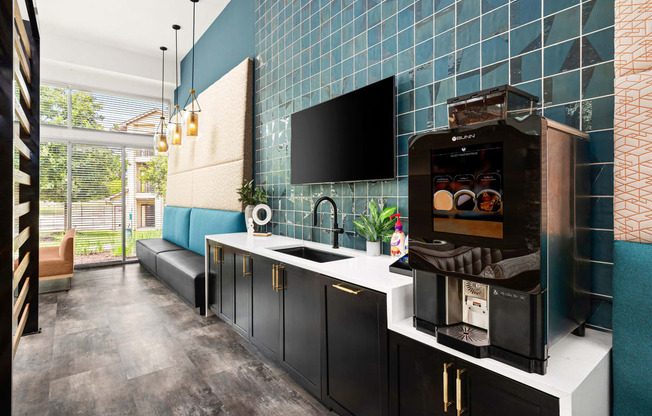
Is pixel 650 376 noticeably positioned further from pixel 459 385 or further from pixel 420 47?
pixel 420 47

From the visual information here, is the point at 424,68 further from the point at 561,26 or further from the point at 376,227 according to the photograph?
the point at 376,227

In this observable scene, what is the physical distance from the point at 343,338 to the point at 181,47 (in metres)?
5.62

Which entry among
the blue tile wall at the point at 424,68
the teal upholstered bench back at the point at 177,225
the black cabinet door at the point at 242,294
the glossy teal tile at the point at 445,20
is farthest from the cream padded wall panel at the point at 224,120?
the glossy teal tile at the point at 445,20

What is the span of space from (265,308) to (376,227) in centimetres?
99

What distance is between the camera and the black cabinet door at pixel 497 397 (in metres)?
0.94

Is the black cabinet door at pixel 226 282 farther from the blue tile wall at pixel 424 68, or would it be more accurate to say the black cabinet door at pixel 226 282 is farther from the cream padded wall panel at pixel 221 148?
the cream padded wall panel at pixel 221 148

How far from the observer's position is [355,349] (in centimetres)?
164

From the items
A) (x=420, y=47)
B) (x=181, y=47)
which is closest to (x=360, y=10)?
(x=420, y=47)

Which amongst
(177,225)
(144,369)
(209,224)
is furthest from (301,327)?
(177,225)

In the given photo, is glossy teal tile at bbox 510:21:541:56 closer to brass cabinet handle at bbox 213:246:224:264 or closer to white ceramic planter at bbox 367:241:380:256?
white ceramic planter at bbox 367:241:380:256

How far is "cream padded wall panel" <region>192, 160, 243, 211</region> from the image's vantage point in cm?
387

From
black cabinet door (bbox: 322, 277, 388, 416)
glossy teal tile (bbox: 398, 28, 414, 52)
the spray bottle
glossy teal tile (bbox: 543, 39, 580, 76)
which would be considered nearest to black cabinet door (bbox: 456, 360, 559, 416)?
black cabinet door (bbox: 322, 277, 388, 416)

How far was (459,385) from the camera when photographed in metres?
1.12

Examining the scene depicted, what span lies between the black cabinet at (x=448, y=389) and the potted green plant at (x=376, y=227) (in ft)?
2.68
